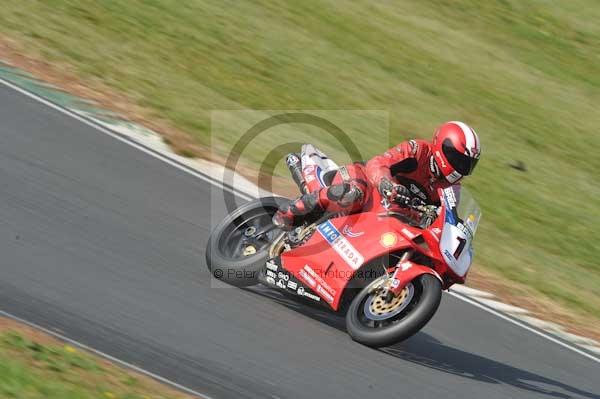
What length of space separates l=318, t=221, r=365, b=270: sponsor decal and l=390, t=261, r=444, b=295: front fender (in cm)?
36

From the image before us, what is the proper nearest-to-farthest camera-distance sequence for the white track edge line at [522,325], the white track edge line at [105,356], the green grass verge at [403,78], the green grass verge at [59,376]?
the green grass verge at [59,376], the white track edge line at [105,356], the white track edge line at [522,325], the green grass verge at [403,78]

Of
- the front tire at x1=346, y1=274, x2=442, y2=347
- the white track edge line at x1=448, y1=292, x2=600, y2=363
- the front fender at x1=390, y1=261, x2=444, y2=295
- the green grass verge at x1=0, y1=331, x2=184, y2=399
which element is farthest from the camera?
the white track edge line at x1=448, y1=292, x2=600, y2=363

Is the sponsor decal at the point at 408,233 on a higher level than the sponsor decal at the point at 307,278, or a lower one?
higher

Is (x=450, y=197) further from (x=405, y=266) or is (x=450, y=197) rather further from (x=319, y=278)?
(x=319, y=278)

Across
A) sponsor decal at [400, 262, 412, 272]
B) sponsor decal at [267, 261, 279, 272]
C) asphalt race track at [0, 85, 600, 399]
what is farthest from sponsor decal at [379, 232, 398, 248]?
sponsor decal at [267, 261, 279, 272]

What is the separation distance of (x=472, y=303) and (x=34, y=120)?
5.21 metres

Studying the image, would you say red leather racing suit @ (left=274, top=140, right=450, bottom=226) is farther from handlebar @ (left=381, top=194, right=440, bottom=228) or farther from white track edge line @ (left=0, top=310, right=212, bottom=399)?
Answer: white track edge line @ (left=0, top=310, right=212, bottom=399)

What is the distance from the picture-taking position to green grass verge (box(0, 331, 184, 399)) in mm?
5320

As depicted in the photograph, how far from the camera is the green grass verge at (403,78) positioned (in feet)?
43.7

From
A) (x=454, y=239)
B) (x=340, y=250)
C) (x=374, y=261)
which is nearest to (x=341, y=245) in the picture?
(x=340, y=250)

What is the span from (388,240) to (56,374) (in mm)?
3000

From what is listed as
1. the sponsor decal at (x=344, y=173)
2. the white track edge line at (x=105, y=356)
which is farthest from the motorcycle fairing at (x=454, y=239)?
the white track edge line at (x=105, y=356)

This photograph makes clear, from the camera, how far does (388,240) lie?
24.9 ft

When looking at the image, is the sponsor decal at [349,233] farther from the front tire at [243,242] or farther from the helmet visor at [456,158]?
the helmet visor at [456,158]
